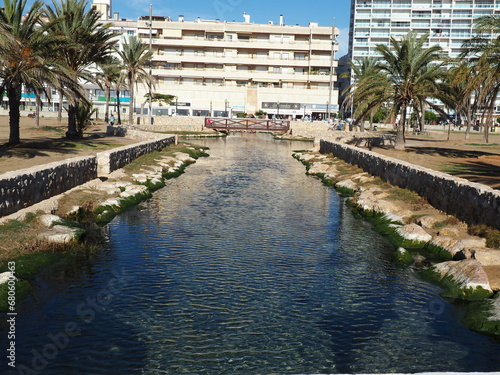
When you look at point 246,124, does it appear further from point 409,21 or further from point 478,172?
point 409,21

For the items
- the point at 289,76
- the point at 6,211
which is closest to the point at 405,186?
the point at 6,211

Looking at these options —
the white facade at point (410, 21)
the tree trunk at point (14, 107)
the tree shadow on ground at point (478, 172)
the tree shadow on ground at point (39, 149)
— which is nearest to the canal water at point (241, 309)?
the tree shadow on ground at point (478, 172)

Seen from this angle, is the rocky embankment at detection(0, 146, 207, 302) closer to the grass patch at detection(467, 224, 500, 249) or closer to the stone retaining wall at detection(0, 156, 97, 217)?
the stone retaining wall at detection(0, 156, 97, 217)

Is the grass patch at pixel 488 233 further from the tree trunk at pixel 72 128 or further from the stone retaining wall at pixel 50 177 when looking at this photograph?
the tree trunk at pixel 72 128

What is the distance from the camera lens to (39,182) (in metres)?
15.6

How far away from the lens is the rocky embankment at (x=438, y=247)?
10445 millimetres

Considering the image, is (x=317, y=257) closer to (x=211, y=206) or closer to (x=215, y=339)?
(x=215, y=339)

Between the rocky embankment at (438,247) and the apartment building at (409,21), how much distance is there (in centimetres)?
10065

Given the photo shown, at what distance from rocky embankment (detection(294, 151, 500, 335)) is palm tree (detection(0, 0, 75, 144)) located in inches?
563

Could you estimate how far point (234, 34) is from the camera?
101 meters

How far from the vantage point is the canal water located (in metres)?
7.95

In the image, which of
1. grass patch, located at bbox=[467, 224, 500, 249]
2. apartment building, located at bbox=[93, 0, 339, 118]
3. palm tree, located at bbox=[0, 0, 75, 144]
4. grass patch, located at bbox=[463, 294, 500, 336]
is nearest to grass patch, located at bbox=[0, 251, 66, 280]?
grass patch, located at bbox=[463, 294, 500, 336]

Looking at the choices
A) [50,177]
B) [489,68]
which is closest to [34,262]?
[50,177]

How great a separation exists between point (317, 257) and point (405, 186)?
8646 mm
